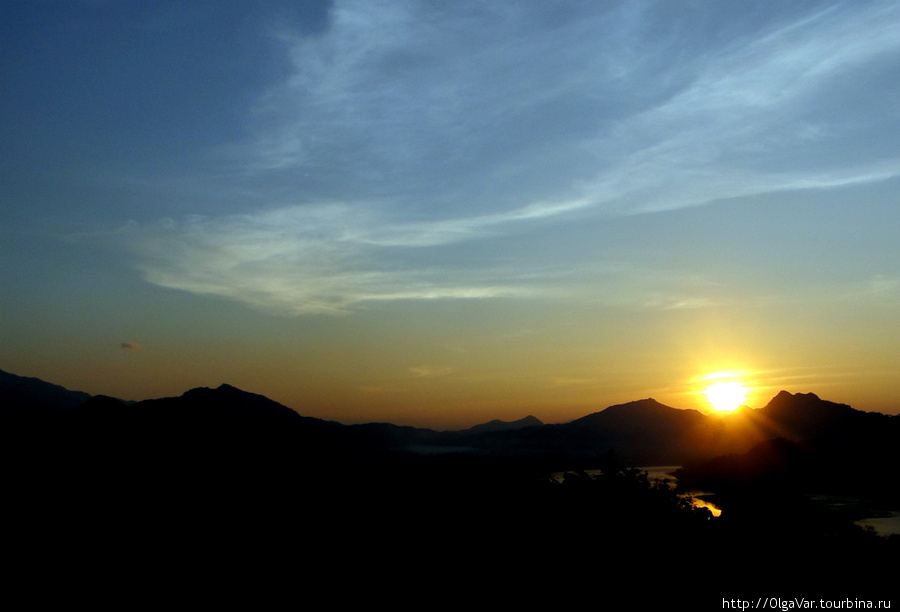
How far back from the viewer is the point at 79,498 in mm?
41281

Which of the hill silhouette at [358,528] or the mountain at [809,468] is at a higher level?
the hill silhouette at [358,528]

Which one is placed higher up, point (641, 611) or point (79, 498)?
point (79, 498)

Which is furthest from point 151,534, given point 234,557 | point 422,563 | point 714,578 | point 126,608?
point 714,578

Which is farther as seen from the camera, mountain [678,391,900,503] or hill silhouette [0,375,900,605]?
mountain [678,391,900,503]

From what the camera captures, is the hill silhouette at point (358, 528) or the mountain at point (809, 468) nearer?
the hill silhouette at point (358, 528)

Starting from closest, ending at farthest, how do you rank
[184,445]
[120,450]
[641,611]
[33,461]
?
[641,611] → [33,461] → [120,450] → [184,445]

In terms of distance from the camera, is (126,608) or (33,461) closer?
(126,608)

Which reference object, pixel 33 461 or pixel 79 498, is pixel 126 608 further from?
pixel 33 461

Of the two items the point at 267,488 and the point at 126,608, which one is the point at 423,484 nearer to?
the point at 267,488

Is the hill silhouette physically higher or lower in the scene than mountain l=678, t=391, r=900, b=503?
higher

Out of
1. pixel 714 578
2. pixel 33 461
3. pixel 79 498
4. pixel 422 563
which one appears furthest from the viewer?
pixel 33 461

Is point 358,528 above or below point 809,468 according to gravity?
Result: above

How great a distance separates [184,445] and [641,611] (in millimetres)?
57614

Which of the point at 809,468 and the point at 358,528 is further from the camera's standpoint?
the point at 809,468
